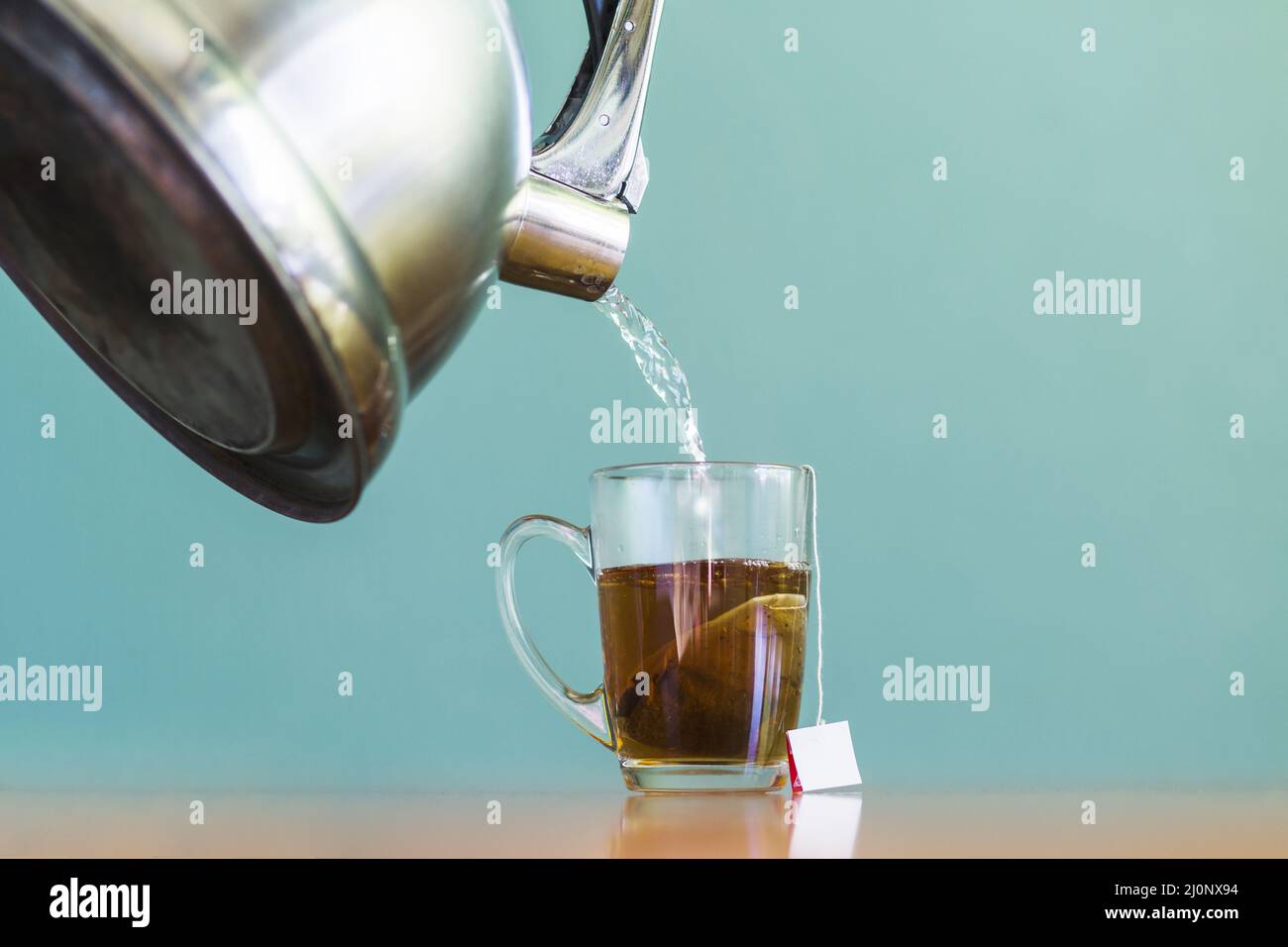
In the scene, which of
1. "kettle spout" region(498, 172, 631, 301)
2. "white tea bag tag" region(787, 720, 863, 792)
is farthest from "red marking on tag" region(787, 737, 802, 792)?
"kettle spout" region(498, 172, 631, 301)

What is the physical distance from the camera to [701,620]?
64 centimetres

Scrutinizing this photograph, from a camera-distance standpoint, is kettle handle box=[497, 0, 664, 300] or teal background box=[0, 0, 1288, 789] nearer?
kettle handle box=[497, 0, 664, 300]

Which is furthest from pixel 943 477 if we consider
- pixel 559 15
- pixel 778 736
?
pixel 778 736

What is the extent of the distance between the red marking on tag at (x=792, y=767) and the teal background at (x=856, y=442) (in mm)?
1379

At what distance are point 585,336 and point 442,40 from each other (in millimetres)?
1734

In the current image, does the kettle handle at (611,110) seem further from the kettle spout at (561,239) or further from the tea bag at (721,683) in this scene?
the tea bag at (721,683)

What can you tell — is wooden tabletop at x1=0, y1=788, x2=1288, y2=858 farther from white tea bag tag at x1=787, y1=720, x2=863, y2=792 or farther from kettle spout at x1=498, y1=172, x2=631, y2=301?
kettle spout at x1=498, y1=172, x2=631, y2=301

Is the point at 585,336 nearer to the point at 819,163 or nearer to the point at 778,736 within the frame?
the point at 819,163

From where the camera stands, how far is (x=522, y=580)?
2.05 meters

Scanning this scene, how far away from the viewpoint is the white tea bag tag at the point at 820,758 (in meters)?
0.65

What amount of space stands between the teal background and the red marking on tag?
54.3 inches

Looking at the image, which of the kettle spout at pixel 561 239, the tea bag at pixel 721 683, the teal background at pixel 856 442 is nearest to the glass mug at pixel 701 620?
the tea bag at pixel 721 683

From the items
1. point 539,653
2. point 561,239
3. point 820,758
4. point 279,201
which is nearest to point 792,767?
point 820,758

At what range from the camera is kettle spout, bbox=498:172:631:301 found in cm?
50
